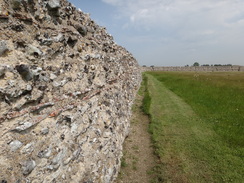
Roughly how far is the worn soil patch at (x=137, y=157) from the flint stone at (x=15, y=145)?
3931 millimetres

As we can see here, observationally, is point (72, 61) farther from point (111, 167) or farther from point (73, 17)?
point (111, 167)

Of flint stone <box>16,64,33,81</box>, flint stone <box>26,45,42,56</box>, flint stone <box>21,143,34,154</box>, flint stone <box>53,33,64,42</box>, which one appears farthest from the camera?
flint stone <box>53,33,64,42</box>

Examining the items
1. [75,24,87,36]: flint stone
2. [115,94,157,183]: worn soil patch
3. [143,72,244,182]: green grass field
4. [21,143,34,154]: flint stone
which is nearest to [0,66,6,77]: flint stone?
[21,143,34,154]: flint stone

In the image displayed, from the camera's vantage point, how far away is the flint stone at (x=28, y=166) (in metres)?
3.09

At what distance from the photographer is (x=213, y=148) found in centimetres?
782

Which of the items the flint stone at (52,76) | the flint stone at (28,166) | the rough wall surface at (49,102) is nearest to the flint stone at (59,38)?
the rough wall surface at (49,102)

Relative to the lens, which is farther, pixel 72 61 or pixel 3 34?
pixel 72 61

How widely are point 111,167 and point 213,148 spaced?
4.84 m

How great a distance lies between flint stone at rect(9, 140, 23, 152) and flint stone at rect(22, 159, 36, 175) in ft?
0.99

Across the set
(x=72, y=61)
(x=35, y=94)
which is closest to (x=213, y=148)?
(x=72, y=61)

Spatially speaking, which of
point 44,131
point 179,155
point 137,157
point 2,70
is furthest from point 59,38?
point 179,155

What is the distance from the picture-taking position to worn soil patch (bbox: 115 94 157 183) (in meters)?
6.28

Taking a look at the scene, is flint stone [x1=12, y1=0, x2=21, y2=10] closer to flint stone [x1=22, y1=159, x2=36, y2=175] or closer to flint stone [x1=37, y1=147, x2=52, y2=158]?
flint stone [x1=37, y1=147, x2=52, y2=158]

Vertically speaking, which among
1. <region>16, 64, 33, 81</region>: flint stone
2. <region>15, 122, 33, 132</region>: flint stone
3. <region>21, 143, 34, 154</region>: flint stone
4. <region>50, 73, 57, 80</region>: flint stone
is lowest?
<region>21, 143, 34, 154</region>: flint stone
